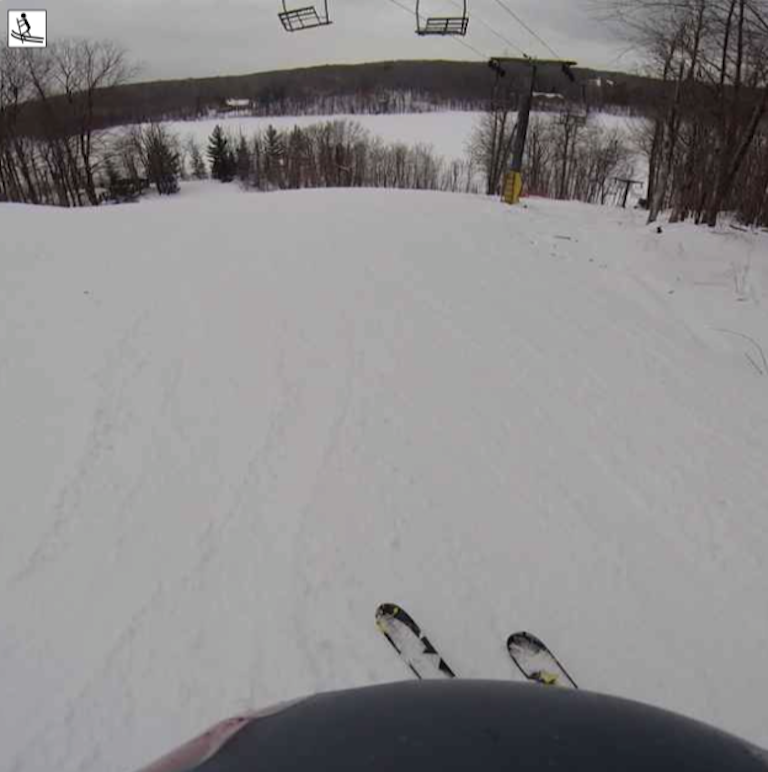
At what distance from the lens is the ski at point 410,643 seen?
2691mm

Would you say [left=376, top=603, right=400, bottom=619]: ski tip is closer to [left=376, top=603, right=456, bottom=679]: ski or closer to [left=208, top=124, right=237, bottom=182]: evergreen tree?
[left=376, top=603, right=456, bottom=679]: ski

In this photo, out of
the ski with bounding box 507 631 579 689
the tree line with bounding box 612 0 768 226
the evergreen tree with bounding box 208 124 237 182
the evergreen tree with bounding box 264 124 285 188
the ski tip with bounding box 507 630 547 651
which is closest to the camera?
the ski with bounding box 507 631 579 689

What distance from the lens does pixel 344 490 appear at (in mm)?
4004

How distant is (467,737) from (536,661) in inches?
73.8

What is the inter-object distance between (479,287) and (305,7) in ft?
17.7

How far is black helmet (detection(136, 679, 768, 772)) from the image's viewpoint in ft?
3.67

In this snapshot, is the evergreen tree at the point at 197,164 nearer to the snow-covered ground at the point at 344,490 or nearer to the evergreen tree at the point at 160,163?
the evergreen tree at the point at 160,163

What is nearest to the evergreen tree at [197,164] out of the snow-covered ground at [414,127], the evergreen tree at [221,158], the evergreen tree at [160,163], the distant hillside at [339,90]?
the evergreen tree at [221,158]

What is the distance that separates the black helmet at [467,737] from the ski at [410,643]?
4.54ft

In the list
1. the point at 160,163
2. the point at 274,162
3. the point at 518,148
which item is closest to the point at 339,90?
the point at 274,162

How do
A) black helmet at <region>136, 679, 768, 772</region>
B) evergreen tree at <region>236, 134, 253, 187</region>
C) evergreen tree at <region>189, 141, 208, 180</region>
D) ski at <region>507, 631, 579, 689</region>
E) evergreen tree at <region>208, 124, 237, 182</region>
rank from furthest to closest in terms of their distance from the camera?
evergreen tree at <region>189, 141, 208, 180</region>, evergreen tree at <region>208, 124, 237, 182</region>, evergreen tree at <region>236, 134, 253, 187</region>, ski at <region>507, 631, 579, 689</region>, black helmet at <region>136, 679, 768, 772</region>

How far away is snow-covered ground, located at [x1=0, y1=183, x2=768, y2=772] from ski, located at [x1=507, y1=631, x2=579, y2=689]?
105 millimetres

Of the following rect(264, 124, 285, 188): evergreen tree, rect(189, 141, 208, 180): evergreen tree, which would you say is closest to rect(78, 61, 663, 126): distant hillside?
rect(189, 141, 208, 180): evergreen tree

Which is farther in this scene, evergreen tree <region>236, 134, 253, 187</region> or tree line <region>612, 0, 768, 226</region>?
evergreen tree <region>236, 134, 253, 187</region>
